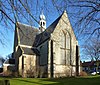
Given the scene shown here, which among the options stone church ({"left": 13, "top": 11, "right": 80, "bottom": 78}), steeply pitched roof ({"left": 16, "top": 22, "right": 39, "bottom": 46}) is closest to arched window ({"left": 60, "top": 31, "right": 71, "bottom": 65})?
stone church ({"left": 13, "top": 11, "right": 80, "bottom": 78})

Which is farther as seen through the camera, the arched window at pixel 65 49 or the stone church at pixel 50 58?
the arched window at pixel 65 49

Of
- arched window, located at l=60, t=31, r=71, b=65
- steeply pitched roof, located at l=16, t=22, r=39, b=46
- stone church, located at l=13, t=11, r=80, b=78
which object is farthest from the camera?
arched window, located at l=60, t=31, r=71, b=65

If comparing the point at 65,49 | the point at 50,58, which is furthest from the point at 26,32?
the point at 65,49

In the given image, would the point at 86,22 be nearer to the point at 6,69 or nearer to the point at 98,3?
the point at 98,3

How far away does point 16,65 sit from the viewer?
51531 millimetres

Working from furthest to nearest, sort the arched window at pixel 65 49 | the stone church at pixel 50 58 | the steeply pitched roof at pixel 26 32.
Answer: the arched window at pixel 65 49
the stone church at pixel 50 58
the steeply pitched roof at pixel 26 32

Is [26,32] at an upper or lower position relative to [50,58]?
upper

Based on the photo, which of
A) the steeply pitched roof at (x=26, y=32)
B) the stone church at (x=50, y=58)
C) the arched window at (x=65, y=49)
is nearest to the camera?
the steeply pitched roof at (x=26, y=32)

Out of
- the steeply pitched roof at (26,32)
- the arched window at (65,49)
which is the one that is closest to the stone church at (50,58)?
the arched window at (65,49)

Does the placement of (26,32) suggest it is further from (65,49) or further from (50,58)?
(65,49)

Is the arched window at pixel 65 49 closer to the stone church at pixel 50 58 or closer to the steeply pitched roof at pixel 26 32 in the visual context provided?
the stone church at pixel 50 58

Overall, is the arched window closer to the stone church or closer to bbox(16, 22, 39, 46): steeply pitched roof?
the stone church

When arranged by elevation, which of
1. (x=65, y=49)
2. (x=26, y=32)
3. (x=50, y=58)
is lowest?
(x=50, y=58)

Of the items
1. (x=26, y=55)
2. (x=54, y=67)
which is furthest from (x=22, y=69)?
(x=54, y=67)
